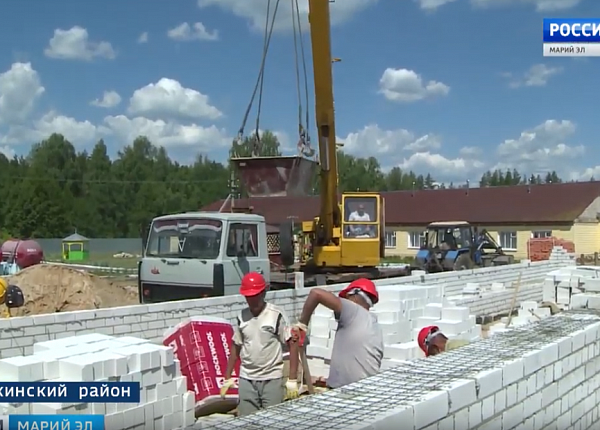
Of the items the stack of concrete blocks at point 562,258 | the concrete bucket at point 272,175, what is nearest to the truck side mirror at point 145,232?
the concrete bucket at point 272,175

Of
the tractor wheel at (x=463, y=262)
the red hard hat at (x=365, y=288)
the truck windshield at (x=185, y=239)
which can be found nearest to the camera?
the red hard hat at (x=365, y=288)

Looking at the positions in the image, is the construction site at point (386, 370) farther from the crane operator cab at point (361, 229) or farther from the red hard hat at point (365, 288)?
the crane operator cab at point (361, 229)

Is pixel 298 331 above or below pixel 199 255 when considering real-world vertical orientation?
below

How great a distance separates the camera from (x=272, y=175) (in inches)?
463

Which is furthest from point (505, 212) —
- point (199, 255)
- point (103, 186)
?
point (103, 186)

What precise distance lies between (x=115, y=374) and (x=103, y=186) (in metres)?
72.2

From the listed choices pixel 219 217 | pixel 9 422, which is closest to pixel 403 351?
pixel 219 217

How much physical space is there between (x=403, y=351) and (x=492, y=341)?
3.36 metres

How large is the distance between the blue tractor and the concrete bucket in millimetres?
11328

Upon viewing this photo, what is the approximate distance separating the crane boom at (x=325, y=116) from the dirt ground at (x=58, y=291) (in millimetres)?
5170

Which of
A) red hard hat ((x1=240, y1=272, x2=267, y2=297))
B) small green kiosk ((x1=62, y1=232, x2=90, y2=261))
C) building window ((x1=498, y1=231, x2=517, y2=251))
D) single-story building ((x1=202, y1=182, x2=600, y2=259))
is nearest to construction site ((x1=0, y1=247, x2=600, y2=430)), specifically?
red hard hat ((x1=240, y1=272, x2=267, y2=297))

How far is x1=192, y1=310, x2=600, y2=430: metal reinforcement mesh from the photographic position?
3029 mm

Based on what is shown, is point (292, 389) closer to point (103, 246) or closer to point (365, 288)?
point (365, 288)

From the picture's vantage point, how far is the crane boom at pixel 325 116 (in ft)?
40.5
